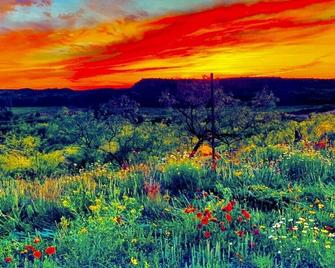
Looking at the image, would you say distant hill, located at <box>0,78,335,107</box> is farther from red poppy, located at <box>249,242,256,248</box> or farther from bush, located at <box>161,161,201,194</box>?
red poppy, located at <box>249,242,256,248</box>

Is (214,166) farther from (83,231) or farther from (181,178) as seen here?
(83,231)

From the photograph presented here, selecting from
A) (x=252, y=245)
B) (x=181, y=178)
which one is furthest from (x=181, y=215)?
(x=181, y=178)

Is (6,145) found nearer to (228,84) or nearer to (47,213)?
(228,84)

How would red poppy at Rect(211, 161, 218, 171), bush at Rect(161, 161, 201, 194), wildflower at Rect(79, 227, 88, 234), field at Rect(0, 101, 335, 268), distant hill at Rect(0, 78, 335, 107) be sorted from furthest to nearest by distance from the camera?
1. distant hill at Rect(0, 78, 335, 107)
2. red poppy at Rect(211, 161, 218, 171)
3. bush at Rect(161, 161, 201, 194)
4. wildflower at Rect(79, 227, 88, 234)
5. field at Rect(0, 101, 335, 268)

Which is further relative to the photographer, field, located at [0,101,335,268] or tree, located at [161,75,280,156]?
tree, located at [161,75,280,156]

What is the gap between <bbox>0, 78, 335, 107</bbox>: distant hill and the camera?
22.6m

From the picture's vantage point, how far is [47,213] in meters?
6.43

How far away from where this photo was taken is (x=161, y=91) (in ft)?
75.6

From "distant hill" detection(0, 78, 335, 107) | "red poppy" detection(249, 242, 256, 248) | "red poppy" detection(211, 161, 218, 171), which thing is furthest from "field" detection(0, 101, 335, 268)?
"distant hill" detection(0, 78, 335, 107)

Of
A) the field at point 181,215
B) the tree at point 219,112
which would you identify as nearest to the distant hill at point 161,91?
the tree at point 219,112

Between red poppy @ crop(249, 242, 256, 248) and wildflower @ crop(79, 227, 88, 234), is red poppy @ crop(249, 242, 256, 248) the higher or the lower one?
the lower one

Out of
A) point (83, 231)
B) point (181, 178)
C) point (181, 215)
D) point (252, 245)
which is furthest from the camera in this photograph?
point (181, 178)

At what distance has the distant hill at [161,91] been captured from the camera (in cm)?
2262

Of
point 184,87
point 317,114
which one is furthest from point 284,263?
point 317,114
